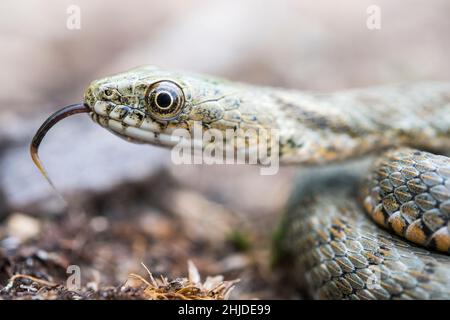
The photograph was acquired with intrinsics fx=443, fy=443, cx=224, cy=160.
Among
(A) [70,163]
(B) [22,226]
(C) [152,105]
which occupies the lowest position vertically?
(B) [22,226]

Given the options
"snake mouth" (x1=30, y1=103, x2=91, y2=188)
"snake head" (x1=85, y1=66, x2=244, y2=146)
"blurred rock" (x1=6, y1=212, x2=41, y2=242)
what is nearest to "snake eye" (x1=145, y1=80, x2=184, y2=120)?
"snake head" (x1=85, y1=66, x2=244, y2=146)

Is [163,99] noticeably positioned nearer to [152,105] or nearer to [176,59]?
[152,105]

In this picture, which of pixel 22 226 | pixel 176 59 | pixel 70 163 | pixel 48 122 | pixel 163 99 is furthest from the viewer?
pixel 176 59

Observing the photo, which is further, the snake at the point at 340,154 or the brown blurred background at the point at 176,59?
the brown blurred background at the point at 176,59

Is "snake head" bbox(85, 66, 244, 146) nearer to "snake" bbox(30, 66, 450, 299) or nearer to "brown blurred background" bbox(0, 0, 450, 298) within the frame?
"snake" bbox(30, 66, 450, 299)

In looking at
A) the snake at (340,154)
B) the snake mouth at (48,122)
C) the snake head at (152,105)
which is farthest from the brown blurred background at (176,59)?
the snake head at (152,105)

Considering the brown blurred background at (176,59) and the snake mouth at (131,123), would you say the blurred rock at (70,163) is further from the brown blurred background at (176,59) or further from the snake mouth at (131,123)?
the snake mouth at (131,123)

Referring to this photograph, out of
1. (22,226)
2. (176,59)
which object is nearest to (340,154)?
(22,226)
